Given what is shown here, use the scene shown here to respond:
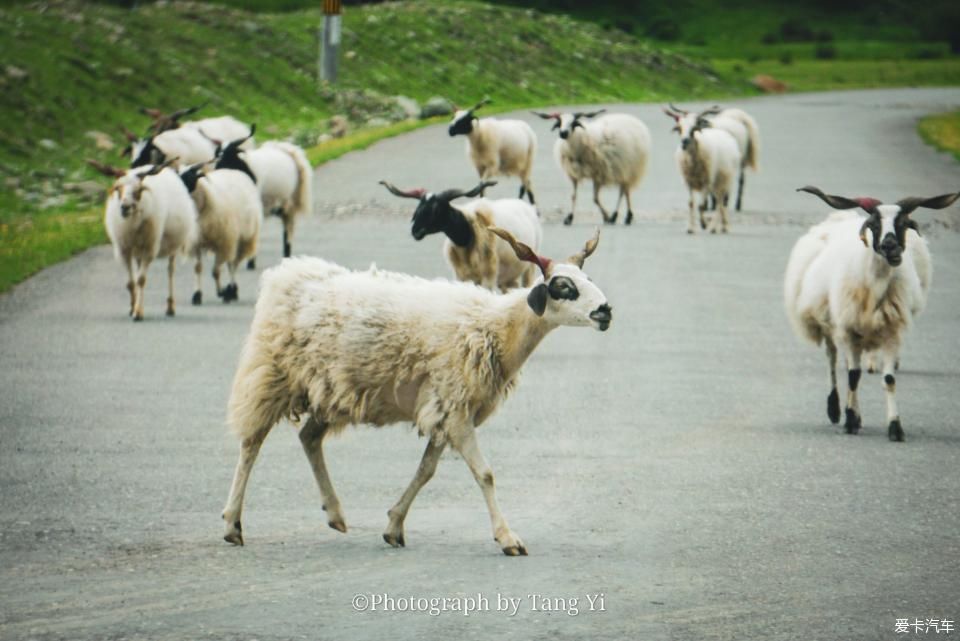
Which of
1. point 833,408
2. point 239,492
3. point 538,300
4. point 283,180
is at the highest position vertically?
point 538,300

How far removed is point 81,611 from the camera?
7551 millimetres

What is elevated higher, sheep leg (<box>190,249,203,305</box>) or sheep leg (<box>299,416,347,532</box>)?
sheep leg (<box>299,416,347,532</box>)

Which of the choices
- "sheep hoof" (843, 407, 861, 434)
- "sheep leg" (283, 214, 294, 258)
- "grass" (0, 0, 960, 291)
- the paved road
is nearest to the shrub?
"grass" (0, 0, 960, 291)

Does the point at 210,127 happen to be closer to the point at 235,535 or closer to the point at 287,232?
the point at 287,232

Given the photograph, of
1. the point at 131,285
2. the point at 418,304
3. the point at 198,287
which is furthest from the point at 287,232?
the point at 418,304

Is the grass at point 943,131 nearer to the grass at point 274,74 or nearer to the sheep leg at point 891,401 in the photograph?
the grass at point 274,74

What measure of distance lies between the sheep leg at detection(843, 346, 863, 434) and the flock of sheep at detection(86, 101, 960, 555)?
17mm

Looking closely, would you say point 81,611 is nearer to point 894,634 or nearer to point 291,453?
point 894,634

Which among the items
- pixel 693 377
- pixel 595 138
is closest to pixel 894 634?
pixel 693 377

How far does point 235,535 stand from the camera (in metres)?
9.03

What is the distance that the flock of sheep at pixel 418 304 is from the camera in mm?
9352

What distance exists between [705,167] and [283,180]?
7173 mm

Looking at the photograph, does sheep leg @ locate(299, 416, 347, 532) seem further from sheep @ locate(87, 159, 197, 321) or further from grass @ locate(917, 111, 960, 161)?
grass @ locate(917, 111, 960, 161)

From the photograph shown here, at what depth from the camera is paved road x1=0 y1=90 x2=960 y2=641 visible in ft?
25.2
